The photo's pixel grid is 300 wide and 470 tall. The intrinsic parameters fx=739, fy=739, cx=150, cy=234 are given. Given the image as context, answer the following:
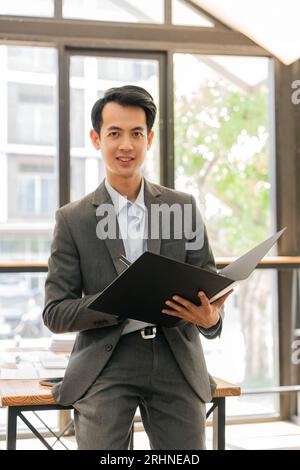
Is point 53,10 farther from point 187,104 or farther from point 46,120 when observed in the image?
point 187,104

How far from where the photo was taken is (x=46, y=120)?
4.31 metres

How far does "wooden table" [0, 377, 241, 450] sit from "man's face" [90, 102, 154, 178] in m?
0.67

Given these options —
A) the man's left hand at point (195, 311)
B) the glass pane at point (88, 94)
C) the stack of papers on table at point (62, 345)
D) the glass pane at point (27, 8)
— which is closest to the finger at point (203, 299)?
the man's left hand at point (195, 311)

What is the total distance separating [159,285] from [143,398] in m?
0.34

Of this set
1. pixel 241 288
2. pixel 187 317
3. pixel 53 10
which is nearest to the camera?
pixel 187 317

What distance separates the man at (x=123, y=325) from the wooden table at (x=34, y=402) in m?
0.19

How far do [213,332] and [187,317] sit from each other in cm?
15

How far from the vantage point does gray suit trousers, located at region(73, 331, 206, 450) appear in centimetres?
180

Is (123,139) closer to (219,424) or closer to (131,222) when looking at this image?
(131,222)

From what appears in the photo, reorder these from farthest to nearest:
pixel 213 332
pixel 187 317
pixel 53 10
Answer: pixel 53 10, pixel 213 332, pixel 187 317

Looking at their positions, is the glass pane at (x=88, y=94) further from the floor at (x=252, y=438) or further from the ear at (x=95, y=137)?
the ear at (x=95, y=137)

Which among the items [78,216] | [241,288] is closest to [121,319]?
[78,216]

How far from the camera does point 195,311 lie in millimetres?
1785

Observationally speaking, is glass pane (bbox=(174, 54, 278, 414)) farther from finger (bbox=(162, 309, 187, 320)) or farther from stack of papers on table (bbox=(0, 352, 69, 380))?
finger (bbox=(162, 309, 187, 320))
